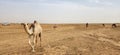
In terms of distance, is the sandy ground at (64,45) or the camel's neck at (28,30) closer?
the sandy ground at (64,45)

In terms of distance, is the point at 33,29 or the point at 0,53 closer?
the point at 0,53

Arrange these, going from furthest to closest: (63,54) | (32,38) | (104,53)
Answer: (32,38) → (104,53) → (63,54)

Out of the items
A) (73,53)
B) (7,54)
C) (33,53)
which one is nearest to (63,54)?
(73,53)

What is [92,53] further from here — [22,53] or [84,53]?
[22,53]

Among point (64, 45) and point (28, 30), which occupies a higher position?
point (28, 30)

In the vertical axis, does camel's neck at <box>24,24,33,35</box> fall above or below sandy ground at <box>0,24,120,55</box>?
above

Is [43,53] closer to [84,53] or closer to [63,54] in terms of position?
[63,54]

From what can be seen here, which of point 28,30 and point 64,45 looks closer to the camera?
point 28,30

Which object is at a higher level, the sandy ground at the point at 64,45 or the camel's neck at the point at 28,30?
the camel's neck at the point at 28,30

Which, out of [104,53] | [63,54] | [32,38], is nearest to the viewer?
[63,54]

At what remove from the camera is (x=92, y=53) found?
1394 cm

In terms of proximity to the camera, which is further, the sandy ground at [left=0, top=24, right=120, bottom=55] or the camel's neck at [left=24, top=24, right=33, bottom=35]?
the camel's neck at [left=24, top=24, right=33, bottom=35]

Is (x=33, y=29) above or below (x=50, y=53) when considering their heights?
above

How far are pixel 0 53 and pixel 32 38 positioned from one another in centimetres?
240
